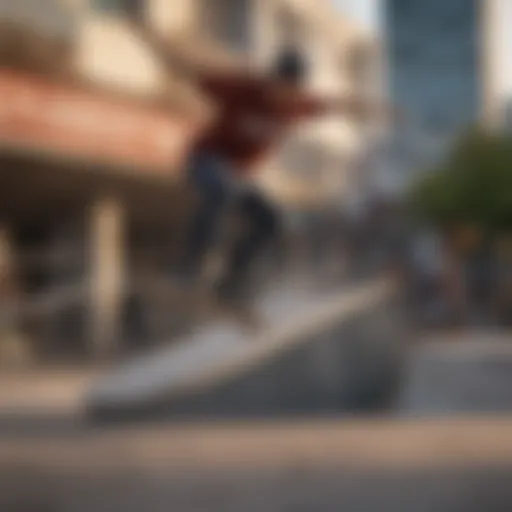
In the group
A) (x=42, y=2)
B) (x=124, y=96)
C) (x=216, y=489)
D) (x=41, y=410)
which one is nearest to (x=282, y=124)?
(x=216, y=489)

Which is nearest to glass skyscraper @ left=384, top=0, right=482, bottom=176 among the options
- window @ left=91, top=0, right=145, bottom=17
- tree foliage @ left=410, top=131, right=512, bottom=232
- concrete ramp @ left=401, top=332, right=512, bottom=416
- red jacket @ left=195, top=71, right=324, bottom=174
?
tree foliage @ left=410, top=131, right=512, bottom=232

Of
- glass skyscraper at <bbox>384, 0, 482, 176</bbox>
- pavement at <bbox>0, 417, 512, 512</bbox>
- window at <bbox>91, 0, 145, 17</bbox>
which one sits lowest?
pavement at <bbox>0, 417, 512, 512</bbox>

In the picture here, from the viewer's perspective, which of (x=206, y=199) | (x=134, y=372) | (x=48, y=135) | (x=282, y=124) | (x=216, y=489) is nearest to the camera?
(x=216, y=489)

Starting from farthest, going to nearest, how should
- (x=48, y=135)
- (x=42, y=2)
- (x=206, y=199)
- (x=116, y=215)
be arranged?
1. (x=116, y=215)
2. (x=48, y=135)
3. (x=42, y=2)
4. (x=206, y=199)

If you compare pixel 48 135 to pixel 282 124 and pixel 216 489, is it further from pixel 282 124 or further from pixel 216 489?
pixel 216 489

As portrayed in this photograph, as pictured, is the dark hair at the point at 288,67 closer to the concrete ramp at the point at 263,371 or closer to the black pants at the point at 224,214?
the black pants at the point at 224,214

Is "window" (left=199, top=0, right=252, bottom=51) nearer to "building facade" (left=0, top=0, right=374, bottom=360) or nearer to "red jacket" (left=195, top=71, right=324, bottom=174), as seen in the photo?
"building facade" (left=0, top=0, right=374, bottom=360)

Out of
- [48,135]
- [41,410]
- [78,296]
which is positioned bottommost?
[41,410]

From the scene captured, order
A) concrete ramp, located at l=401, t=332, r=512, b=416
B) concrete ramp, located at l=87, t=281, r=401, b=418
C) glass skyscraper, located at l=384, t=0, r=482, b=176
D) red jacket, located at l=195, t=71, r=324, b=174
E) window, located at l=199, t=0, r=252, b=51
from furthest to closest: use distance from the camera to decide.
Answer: glass skyscraper, located at l=384, t=0, r=482, b=176
window, located at l=199, t=0, r=252, b=51
concrete ramp, located at l=401, t=332, r=512, b=416
concrete ramp, located at l=87, t=281, r=401, b=418
red jacket, located at l=195, t=71, r=324, b=174

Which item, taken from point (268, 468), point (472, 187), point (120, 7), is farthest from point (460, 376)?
point (472, 187)

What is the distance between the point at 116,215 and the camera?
66.3 ft

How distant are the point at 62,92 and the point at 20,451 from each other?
10404mm

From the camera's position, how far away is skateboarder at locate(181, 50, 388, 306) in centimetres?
687

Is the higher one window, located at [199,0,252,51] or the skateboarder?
window, located at [199,0,252,51]
